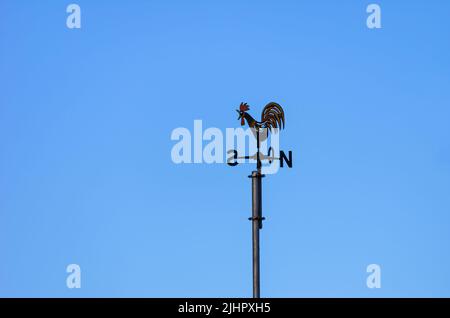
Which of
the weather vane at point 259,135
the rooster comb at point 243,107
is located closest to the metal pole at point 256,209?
the weather vane at point 259,135

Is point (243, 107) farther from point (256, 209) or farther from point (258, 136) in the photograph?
point (256, 209)

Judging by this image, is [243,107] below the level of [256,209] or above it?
above

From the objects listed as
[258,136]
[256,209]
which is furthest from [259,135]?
[256,209]

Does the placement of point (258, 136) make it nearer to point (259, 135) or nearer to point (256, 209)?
point (259, 135)

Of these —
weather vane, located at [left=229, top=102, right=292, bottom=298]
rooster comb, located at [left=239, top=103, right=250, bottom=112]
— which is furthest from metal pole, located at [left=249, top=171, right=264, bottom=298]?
rooster comb, located at [left=239, top=103, right=250, bottom=112]

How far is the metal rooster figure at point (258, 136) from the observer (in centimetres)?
1162

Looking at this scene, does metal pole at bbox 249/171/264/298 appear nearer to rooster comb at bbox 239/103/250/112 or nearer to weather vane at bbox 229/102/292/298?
weather vane at bbox 229/102/292/298

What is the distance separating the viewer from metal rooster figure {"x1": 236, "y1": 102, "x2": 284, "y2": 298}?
11.6m

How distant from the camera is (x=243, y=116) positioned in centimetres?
1238

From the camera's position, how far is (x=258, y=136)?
1242 cm

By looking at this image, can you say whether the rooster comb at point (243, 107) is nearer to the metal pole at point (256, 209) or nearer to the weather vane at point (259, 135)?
the weather vane at point (259, 135)
